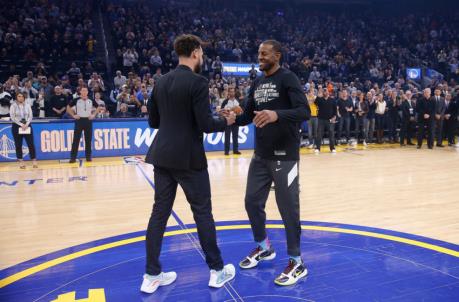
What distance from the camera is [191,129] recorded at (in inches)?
118

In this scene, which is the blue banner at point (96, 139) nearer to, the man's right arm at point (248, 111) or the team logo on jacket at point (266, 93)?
the man's right arm at point (248, 111)

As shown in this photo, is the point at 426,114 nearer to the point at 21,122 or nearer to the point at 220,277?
the point at 21,122

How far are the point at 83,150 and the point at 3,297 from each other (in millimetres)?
7832

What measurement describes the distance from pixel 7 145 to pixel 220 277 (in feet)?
28.2

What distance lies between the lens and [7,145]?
32.5 ft

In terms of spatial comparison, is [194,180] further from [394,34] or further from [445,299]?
[394,34]

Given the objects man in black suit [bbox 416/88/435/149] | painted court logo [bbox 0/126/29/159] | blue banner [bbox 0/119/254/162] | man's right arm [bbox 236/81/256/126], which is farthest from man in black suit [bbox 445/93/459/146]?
painted court logo [bbox 0/126/29/159]

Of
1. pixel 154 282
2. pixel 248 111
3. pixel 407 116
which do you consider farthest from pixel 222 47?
pixel 154 282

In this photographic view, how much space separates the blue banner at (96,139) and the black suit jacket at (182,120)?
8.01 metres

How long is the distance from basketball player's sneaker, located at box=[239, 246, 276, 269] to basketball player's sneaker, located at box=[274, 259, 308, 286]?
33 cm

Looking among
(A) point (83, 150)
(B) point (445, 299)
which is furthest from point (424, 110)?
(B) point (445, 299)

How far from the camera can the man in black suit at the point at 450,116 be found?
1259cm

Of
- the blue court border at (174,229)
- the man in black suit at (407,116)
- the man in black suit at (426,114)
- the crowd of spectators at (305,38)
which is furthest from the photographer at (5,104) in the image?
the man in black suit at (426,114)

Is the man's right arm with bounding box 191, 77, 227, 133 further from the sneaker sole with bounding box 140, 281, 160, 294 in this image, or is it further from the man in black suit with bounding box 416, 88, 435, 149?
the man in black suit with bounding box 416, 88, 435, 149
